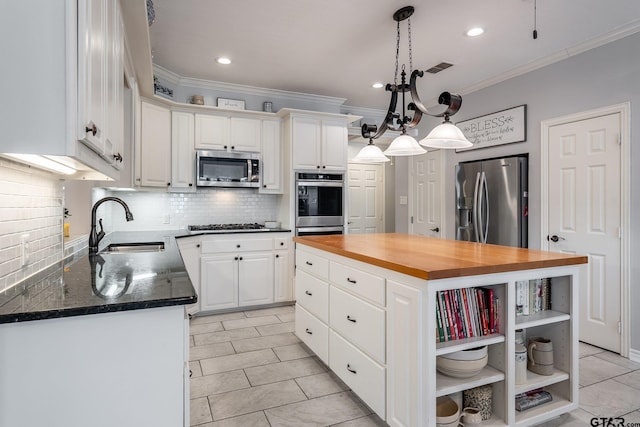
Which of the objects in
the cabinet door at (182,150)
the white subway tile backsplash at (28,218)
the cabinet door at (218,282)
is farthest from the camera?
the cabinet door at (182,150)

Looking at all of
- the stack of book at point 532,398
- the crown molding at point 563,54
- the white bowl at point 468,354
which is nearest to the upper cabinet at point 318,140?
the crown molding at point 563,54

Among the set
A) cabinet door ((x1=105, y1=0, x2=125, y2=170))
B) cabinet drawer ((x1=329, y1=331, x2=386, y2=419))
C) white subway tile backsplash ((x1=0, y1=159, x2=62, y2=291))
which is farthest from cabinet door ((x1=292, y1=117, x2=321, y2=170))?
white subway tile backsplash ((x1=0, y1=159, x2=62, y2=291))

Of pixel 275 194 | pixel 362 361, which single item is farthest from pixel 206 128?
pixel 362 361

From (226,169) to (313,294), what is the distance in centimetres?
212

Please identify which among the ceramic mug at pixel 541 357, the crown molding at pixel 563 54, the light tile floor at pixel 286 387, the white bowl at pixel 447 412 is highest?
the crown molding at pixel 563 54

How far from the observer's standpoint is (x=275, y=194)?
4.82 meters

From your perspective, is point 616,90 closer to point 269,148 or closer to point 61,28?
point 269,148

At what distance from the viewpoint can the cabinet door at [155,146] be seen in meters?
3.77

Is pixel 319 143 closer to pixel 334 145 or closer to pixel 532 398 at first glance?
pixel 334 145

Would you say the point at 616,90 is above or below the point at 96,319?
above

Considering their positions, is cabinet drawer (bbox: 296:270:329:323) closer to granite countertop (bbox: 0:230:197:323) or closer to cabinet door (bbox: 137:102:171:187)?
granite countertop (bbox: 0:230:197:323)

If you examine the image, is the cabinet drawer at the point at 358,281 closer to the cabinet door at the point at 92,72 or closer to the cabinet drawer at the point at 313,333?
the cabinet drawer at the point at 313,333

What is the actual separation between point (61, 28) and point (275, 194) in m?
3.79

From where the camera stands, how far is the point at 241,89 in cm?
455
